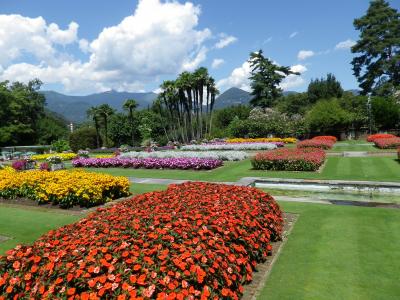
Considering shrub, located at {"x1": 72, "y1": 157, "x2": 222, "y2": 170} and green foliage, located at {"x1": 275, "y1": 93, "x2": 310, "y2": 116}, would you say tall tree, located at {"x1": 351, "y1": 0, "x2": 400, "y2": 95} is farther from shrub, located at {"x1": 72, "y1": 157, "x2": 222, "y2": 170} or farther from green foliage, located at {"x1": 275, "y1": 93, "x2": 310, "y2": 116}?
shrub, located at {"x1": 72, "y1": 157, "x2": 222, "y2": 170}

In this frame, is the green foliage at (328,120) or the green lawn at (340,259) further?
the green foliage at (328,120)

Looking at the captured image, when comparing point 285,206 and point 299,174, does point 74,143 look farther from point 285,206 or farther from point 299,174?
point 285,206

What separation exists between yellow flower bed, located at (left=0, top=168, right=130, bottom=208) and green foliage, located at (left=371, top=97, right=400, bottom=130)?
135 ft

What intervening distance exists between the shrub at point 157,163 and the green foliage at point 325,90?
187ft

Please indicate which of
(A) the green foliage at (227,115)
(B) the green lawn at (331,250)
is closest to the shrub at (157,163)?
(B) the green lawn at (331,250)

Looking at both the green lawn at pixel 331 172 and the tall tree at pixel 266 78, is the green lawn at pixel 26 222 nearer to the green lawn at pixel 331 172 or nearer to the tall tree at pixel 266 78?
the green lawn at pixel 331 172

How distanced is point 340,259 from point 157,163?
54.9ft

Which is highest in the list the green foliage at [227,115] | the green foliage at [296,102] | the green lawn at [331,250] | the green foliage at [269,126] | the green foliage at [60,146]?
the green foliage at [296,102]

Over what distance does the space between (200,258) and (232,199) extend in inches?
125

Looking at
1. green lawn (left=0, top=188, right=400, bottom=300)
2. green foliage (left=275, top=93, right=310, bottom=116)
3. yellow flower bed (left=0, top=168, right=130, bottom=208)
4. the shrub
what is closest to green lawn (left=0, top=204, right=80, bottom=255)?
green lawn (left=0, top=188, right=400, bottom=300)

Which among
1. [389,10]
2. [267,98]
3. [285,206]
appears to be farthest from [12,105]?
[389,10]

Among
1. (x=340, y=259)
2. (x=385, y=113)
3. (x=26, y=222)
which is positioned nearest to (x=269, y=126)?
(x=385, y=113)

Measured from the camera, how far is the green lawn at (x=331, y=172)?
51.8ft

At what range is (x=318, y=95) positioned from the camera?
73.6 meters
